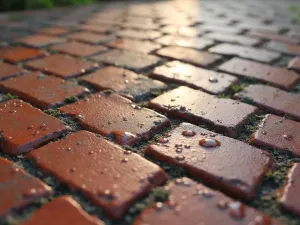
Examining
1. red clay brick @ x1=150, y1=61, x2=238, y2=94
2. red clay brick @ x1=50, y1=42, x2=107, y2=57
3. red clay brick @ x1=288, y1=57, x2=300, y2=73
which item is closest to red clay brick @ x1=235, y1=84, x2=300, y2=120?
red clay brick @ x1=150, y1=61, x2=238, y2=94

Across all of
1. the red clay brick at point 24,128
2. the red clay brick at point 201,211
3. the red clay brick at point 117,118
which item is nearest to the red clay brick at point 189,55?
the red clay brick at point 117,118

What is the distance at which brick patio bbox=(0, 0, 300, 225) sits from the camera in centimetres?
81

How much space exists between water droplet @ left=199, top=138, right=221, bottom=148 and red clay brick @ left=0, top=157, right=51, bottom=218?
0.51m

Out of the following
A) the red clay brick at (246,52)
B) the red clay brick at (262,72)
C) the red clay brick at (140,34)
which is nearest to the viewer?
the red clay brick at (262,72)

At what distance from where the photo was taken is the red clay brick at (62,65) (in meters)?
1.68

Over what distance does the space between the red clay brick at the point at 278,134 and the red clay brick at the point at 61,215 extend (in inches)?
25.5

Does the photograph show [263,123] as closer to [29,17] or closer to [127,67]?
[127,67]

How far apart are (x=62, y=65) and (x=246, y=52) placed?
1.22 metres

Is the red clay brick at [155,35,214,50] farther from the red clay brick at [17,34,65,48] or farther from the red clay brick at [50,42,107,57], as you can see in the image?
the red clay brick at [17,34,65,48]

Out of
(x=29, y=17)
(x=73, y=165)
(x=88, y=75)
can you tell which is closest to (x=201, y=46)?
(x=88, y=75)

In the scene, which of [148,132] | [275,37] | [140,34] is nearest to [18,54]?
[140,34]

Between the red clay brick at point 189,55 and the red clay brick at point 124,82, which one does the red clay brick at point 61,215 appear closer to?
the red clay brick at point 124,82

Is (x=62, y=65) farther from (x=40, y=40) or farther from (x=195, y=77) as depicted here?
(x=195, y=77)

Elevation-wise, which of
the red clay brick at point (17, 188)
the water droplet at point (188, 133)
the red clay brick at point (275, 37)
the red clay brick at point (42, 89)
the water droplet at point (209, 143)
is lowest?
the red clay brick at point (17, 188)
